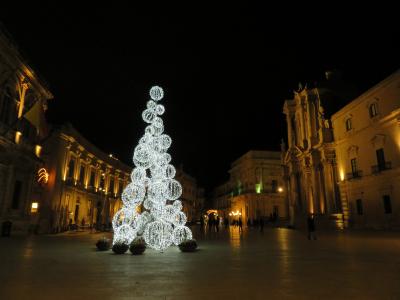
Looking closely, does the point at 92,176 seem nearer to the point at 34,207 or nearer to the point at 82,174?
the point at 82,174

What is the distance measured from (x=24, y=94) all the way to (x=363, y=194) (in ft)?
102

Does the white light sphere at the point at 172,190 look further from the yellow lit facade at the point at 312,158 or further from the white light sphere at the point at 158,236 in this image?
the yellow lit facade at the point at 312,158

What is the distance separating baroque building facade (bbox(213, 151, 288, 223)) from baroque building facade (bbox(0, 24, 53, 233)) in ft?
127

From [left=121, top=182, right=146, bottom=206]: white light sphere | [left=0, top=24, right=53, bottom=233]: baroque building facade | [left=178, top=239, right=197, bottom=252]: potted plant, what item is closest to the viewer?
[left=178, top=239, right=197, bottom=252]: potted plant

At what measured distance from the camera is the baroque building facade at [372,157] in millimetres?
23938

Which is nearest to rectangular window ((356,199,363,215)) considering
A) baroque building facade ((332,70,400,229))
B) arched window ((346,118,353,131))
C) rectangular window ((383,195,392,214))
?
baroque building facade ((332,70,400,229))

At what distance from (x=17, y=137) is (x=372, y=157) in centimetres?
2990

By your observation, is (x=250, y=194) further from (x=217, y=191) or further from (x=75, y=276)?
(x=75, y=276)

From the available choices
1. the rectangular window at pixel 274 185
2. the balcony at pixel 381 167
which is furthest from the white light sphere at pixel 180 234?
the rectangular window at pixel 274 185

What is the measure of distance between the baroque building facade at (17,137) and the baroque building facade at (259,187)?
1524 inches

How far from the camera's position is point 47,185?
27.1m

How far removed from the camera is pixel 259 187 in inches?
2168

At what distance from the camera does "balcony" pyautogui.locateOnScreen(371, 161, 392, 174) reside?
24484 mm

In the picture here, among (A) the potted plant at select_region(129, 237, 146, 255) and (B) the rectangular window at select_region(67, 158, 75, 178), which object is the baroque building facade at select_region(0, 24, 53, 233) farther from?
(A) the potted plant at select_region(129, 237, 146, 255)
